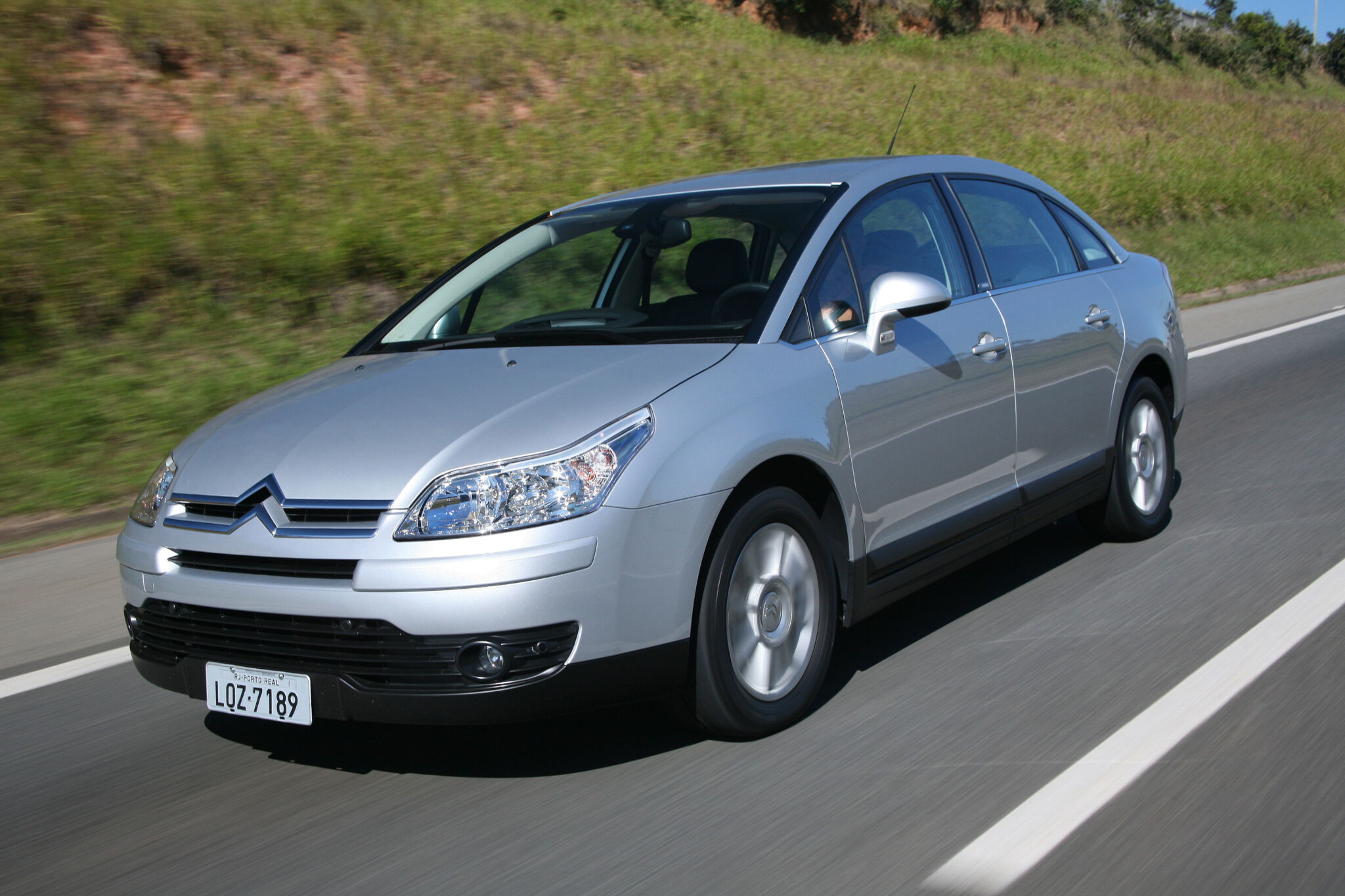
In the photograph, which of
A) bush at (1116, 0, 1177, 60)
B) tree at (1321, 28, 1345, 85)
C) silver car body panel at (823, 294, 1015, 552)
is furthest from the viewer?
tree at (1321, 28, 1345, 85)

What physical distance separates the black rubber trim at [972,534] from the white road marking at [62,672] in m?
2.75

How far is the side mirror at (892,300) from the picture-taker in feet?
14.3

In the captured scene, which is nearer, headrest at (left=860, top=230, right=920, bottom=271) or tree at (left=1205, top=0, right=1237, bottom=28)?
headrest at (left=860, top=230, right=920, bottom=271)

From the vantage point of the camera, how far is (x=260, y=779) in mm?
3906

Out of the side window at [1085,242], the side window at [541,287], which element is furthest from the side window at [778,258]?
the side window at [1085,242]

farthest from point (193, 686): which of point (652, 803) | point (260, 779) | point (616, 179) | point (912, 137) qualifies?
point (912, 137)

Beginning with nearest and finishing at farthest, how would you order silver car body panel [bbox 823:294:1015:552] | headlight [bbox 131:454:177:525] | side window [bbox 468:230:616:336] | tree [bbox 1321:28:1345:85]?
headlight [bbox 131:454:177:525] < silver car body panel [bbox 823:294:1015:552] < side window [bbox 468:230:616:336] < tree [bbox 1321:28:1345:85]

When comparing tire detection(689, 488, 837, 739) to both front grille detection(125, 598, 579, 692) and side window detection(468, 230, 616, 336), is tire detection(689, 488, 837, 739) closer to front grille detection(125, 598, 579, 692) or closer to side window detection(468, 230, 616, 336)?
front grille detection(125, 598, 579, 692)

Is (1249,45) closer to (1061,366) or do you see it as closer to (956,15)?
(956,15)

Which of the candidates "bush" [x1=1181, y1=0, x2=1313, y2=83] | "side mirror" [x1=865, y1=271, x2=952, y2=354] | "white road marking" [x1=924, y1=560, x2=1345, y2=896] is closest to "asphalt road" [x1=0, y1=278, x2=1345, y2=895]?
"white road marking" [x1=924, y1=560, x2=1345, y2=896]

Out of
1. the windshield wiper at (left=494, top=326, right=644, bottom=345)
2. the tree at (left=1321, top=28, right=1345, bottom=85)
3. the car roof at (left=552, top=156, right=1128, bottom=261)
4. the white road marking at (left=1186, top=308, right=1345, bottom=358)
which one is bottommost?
the white road marking at (left=1186, top=308, right=1345, bottom=358)

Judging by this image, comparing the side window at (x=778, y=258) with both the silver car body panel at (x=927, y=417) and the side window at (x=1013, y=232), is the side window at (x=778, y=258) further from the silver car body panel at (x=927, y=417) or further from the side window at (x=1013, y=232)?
the side window at (x=1013, y=232)

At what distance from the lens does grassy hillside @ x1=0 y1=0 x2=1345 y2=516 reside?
9594 millimetres

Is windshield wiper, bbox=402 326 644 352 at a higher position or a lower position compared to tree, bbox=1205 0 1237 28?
lower
